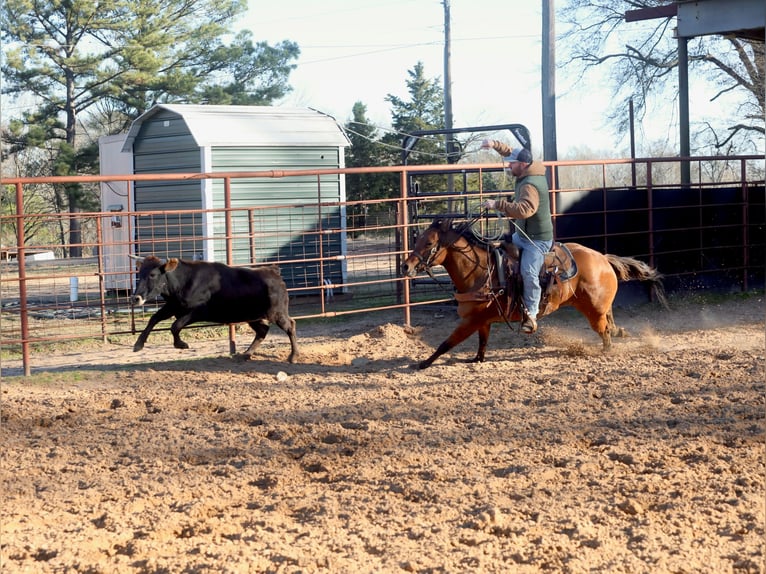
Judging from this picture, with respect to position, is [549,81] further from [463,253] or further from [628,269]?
[463,253]

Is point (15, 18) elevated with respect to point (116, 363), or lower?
elevated

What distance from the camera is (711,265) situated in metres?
14.8

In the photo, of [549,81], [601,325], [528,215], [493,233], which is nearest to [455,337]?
[528,215]

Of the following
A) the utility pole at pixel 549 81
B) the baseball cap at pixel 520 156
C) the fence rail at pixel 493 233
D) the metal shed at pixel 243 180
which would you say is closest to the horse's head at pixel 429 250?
the baseball cap at pixel 520 156

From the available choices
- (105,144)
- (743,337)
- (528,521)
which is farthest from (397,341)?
(105,144)

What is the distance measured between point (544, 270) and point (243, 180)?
742 cm

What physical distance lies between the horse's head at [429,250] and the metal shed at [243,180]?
5.90 m

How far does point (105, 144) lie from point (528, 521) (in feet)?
47.7

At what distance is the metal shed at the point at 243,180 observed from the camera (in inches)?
595

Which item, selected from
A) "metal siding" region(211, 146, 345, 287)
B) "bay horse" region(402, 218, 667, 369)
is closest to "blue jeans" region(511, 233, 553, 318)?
"bay horse" region(402, 218, 667, 369)

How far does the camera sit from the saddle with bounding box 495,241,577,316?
9.02m

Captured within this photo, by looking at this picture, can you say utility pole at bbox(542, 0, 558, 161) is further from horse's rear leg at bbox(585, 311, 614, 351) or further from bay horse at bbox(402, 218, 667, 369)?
A: bay horse at bbox(402, 218, 667, 369)

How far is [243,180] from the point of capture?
15.3 metres

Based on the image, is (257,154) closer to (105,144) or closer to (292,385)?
(105,144)
